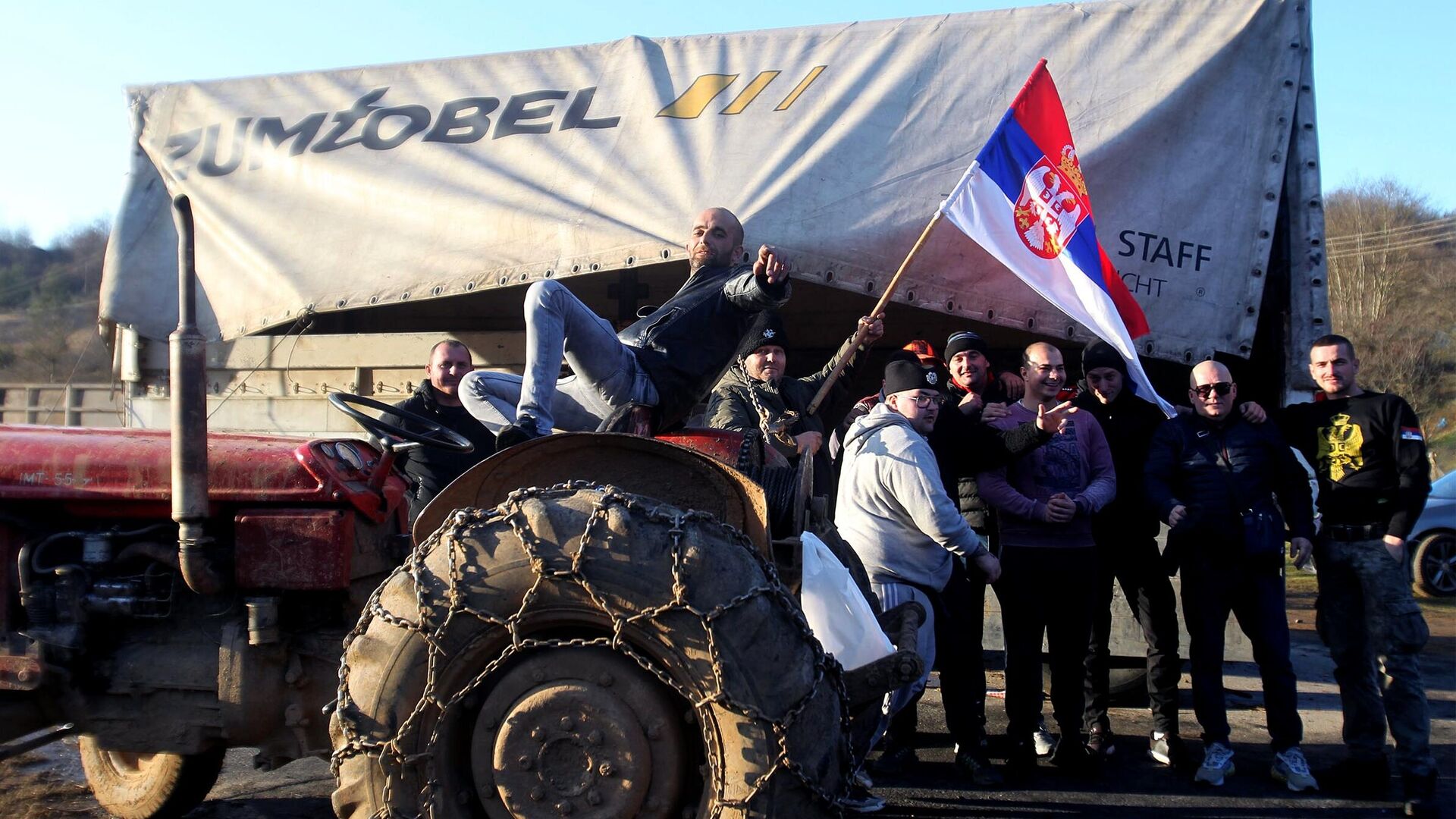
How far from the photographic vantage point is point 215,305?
7.45m

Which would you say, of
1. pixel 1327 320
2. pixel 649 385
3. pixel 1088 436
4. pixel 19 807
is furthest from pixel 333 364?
pixel 1327 320

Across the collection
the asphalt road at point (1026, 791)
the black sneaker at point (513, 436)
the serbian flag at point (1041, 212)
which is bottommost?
the asphalt road at point (1026, 791)

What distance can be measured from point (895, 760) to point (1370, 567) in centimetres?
222

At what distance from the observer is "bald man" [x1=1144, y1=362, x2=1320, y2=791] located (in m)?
4.97

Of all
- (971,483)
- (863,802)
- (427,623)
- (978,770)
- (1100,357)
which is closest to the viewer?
(427,623)

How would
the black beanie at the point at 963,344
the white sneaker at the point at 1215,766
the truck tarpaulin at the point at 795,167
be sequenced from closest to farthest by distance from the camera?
the white sneaker at the point at 1215,766 → the black beanie at the point at 963,344 → the truck tarpaulin at the point at 795,167

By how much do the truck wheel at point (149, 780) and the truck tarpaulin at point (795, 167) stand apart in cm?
345

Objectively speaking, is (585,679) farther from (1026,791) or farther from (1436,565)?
(1436,565)

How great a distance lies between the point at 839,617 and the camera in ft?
11.2

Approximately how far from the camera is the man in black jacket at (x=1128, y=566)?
5.30 meters

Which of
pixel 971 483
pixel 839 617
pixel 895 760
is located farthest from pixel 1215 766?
pixel 839 617

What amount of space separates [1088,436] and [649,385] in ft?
7.93

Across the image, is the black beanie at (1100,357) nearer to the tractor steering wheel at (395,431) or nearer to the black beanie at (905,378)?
the black beanie at (905,378)

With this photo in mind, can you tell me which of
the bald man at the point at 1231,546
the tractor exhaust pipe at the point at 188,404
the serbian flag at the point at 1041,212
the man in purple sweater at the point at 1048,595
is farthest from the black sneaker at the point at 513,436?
the bald man at the point at 1231,546
